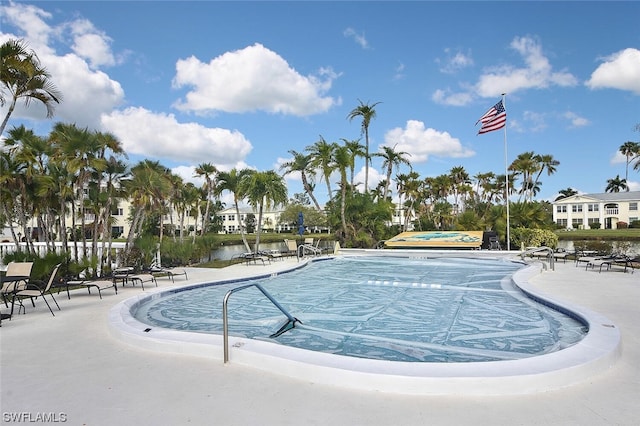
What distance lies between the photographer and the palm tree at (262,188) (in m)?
21.3

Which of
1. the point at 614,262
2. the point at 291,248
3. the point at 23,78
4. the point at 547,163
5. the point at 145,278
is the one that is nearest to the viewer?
the point at 23,78

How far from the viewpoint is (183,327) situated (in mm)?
6766

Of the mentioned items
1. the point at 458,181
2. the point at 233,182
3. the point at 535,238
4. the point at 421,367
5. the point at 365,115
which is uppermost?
the point at 365,115

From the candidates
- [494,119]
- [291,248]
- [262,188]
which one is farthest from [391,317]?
[494,119]

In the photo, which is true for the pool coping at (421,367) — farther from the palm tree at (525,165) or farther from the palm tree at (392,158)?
the palm tree at (525,165)

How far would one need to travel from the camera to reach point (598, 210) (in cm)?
6369

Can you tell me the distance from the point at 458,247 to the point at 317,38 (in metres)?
13.1

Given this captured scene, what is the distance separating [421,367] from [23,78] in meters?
11.2

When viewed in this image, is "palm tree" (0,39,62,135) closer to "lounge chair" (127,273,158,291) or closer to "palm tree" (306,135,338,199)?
"lounge chair" (127,273,158,291)

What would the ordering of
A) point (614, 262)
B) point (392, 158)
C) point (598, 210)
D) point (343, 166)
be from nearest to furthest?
point (614, 262) < point (343, 166) < point (392, 158) < point (598, 210)

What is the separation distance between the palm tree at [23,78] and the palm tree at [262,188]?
11588mm

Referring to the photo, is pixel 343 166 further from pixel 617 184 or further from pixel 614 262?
pixel 617 184

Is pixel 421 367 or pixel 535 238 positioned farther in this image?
pixel 535 238

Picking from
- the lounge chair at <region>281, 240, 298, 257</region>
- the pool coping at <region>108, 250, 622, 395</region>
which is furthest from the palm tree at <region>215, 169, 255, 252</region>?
the pool coping at <region>108, 250, 622, 395</region>
